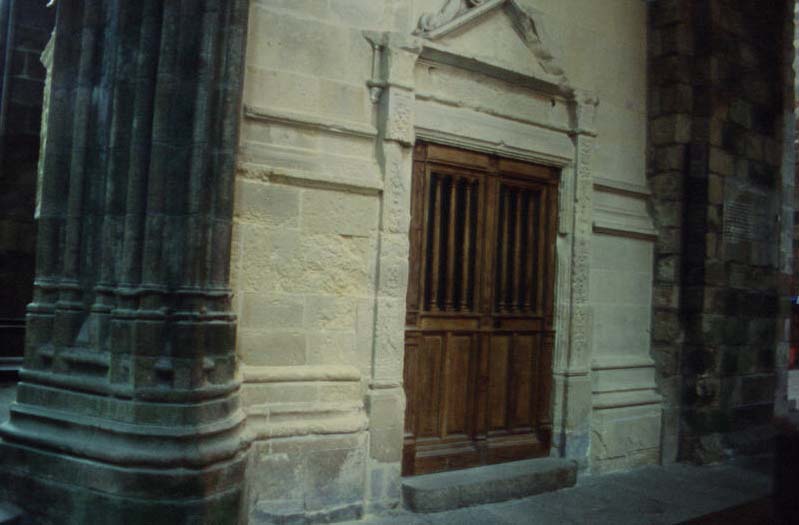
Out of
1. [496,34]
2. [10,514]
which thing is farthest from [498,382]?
[10,514]

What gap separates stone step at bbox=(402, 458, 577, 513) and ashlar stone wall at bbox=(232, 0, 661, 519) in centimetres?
16

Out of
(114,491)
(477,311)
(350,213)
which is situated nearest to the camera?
(114,491)

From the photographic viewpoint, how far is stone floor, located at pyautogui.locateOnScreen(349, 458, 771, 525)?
4.20 metres

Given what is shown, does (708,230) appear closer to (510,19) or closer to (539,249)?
(539,249)

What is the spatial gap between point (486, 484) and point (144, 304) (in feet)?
8.14

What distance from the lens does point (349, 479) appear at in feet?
13.0

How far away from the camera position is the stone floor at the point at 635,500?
13.8 feet

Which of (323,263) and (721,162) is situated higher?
(721,162)

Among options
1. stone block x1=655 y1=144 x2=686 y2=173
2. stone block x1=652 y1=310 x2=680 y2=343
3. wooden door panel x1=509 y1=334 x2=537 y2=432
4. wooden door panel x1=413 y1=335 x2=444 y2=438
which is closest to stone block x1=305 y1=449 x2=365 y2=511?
wooden door panel x1=413 y1=335 x2=444 y2=438

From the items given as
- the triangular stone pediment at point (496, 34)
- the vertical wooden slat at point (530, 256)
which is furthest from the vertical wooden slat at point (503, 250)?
the triangular stone pediment at point (496, 34)

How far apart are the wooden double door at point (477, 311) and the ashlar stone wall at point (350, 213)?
0.48ft

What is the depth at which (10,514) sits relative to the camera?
3.20 meters

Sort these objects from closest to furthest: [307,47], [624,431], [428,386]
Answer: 1. [307,47]
2. [428,386]
3. [624,431]

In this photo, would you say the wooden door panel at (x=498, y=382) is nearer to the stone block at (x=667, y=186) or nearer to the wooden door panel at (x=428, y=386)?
the wooden door panel at (x=428, y=386)
